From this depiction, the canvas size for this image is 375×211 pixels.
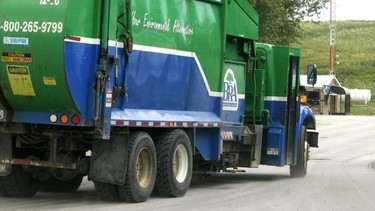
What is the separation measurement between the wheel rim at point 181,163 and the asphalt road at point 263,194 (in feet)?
1.24

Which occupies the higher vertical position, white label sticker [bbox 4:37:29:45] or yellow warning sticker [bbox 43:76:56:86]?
white label sticker [bbox 4:37:29:45]

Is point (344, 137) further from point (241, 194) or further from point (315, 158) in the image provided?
point (241, 194)

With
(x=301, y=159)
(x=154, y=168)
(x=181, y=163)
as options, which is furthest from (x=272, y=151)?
(x=154, y=168)

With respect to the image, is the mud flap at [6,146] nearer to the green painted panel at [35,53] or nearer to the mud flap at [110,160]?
the green painted panel at [35,53]

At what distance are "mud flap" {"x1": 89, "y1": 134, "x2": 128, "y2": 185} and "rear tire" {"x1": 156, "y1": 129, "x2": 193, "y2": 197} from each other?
1.11m

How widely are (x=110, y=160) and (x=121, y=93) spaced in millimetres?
958

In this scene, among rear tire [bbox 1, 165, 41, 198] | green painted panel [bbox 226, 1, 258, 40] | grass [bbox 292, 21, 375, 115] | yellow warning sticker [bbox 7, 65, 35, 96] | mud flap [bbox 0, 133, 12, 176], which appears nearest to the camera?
yellow warning sticker [bbox 7, 65, 35, 96]

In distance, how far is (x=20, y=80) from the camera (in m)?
10.5

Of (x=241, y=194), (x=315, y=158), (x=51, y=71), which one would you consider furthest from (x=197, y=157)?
(x=315, y=158)

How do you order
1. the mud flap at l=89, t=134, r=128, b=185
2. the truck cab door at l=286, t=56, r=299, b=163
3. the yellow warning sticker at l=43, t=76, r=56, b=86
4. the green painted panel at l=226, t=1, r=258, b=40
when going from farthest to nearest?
the truck cab door at l=286, t=56, r=299, b=163
the green painted panel at l=226, t=1, r=258, b=40
the mud flap at l=89, t=134, r=128, b=185
the yellow warning sticker at l=43, t=76, r=56, b=86

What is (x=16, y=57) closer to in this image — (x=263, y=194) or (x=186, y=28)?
(x=186, y=28)

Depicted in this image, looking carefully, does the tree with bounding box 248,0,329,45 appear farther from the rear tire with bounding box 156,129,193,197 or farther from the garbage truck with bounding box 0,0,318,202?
the rear tire with bounding box 156,129,193,197

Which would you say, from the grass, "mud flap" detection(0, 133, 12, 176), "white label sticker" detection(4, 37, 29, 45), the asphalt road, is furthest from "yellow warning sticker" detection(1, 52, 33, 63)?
the grass

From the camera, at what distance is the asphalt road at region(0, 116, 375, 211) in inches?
451
